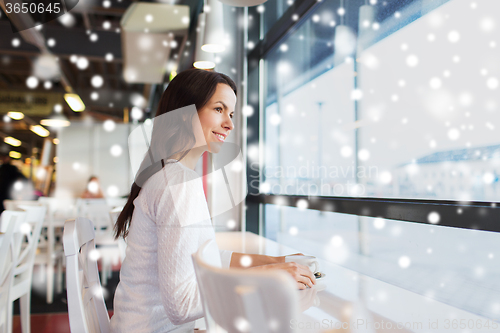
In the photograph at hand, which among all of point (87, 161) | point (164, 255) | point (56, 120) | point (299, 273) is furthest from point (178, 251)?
point (87, 161)

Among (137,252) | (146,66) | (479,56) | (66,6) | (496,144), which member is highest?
(146,66)

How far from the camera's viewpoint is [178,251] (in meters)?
0.70

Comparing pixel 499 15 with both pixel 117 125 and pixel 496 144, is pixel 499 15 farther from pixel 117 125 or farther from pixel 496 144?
pixel 117 125

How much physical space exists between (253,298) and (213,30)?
198cm

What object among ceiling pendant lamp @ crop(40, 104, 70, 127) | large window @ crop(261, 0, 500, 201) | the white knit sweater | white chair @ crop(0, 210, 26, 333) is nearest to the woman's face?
the white knit sweater

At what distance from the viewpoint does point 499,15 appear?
0.91 metres

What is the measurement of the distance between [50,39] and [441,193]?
4.75m

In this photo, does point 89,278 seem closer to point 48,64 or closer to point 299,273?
point 299,273

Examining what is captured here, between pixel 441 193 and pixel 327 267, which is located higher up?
pixel 441 193

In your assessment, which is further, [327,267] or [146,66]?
[146,66]

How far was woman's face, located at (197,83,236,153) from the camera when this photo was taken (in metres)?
1.00

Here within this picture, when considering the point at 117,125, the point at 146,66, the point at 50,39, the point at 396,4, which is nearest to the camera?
the point at 396,4

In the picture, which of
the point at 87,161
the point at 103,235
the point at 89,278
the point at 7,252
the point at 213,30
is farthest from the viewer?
the point at 87,161

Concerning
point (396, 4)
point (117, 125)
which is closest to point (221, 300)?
point (396, 4)
